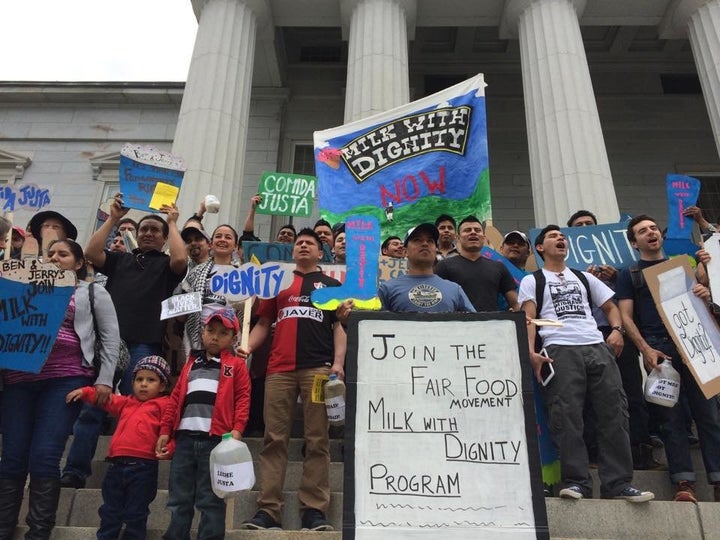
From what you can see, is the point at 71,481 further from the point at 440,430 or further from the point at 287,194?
the point at 287,194

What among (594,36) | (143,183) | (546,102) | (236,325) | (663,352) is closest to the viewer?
(236,325)

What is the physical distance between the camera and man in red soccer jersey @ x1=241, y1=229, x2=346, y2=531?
377 centimetres

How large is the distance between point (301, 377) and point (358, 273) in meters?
0.88

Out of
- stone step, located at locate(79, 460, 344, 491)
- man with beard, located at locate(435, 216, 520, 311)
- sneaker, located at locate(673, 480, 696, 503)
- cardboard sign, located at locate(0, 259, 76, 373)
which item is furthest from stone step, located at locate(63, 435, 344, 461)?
sneaker, located at locate(673, 480, 696, 503)

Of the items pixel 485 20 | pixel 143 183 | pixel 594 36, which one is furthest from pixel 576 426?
pixel 594 36

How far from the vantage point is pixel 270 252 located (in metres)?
6.58

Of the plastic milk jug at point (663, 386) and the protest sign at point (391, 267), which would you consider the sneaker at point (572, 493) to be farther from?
the protest sign at point (391, 267)

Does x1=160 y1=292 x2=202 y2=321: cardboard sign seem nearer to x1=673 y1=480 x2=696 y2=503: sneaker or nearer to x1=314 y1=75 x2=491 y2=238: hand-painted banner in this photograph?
x1=314 y1=75 x2=491 y2=238: hand-painted banner

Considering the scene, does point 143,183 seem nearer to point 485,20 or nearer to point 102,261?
point 102,261

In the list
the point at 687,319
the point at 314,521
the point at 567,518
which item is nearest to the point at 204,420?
the point at 314,521

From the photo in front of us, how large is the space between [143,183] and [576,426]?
5.00m

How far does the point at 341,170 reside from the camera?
6742 millimetres

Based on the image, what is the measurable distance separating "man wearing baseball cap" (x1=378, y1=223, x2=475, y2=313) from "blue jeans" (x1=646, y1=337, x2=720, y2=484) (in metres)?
1.75

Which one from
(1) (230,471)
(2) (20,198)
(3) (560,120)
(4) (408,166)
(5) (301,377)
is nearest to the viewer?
(1) (230,471)
